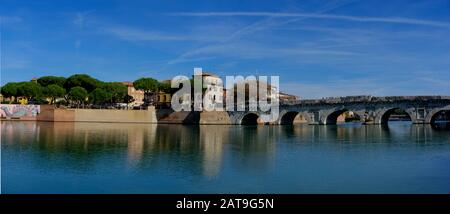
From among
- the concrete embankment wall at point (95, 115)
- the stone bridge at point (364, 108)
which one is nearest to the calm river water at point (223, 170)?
the stone bridge at point (364, 108)

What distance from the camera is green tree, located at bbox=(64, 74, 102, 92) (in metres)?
73.4

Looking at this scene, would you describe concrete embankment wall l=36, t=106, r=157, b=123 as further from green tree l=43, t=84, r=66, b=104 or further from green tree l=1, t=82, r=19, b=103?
green tree l=1, t=82, r=19, b=103

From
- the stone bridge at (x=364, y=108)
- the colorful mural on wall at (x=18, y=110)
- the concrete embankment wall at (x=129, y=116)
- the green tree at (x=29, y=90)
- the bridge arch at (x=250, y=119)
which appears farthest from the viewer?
the green tree at (x=29, y=90)

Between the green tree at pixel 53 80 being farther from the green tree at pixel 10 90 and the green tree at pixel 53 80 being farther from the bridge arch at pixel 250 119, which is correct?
the bridge arch at pixel 250 119

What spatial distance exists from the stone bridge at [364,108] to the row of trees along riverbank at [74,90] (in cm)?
1785

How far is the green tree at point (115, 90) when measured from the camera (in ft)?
250

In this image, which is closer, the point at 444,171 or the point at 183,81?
the point at 444,171

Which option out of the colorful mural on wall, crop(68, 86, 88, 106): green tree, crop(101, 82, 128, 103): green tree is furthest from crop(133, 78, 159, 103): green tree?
the colorful mural on wall

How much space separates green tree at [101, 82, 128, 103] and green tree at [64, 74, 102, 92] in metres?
1.43
